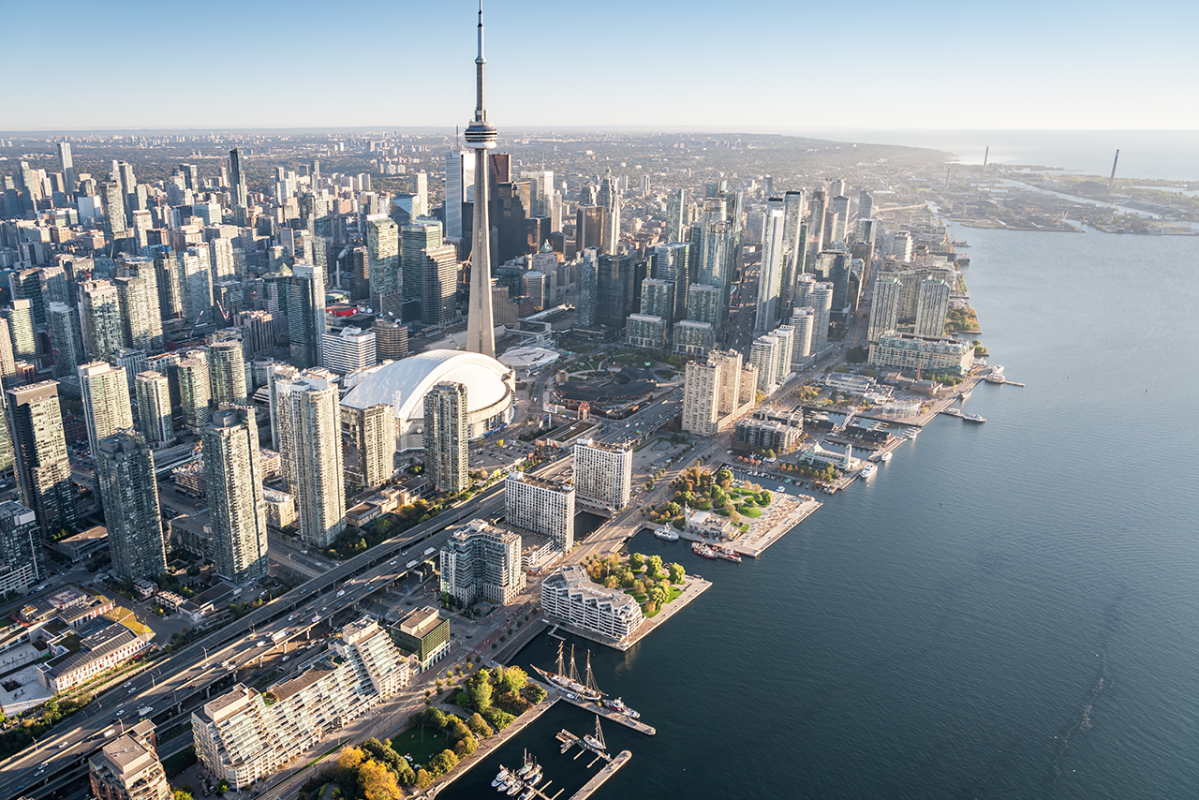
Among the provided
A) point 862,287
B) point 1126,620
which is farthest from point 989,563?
point 862,287

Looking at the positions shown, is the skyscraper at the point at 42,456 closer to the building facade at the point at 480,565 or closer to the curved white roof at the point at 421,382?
the curved white roof at the point at 421,382

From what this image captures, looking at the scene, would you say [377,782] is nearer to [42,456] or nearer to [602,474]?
[602,474]

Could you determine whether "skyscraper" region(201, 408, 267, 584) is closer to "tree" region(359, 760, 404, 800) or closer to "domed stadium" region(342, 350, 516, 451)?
"domed stadium" region(342, 350, 516, 451)

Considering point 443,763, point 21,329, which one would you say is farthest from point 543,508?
point 21,329

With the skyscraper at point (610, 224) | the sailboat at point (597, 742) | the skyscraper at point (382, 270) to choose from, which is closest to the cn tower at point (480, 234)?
the skyscraper at point (382, 270)

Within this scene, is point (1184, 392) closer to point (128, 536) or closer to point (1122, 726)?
point (1122, 726)
